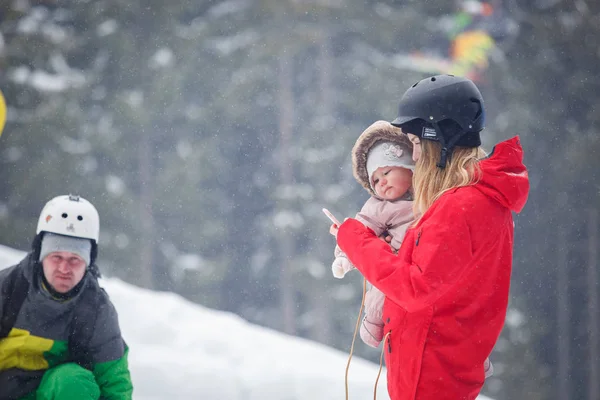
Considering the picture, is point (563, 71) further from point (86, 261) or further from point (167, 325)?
point (86, 261)

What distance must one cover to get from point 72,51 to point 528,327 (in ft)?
52.4

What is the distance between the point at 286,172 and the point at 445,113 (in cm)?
1671

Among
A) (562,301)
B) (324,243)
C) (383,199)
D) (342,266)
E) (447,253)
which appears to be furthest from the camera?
(562,301)

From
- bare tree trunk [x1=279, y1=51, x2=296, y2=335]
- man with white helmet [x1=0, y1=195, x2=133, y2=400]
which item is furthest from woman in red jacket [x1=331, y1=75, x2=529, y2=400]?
bare tree trunk [x1=279, y1=51, x2=296, y2=335]

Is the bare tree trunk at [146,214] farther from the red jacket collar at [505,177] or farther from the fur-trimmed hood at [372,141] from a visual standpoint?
the red jacket collar at [505,177]

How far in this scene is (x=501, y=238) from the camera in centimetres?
203

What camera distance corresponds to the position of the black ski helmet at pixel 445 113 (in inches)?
83.4

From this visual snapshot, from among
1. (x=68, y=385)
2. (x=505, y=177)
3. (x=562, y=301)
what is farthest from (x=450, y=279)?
(x=562, y=301)

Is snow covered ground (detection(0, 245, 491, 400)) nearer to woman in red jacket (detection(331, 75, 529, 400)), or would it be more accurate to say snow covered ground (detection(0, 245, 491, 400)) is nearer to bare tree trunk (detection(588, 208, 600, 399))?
woman in red jacket (detection(331, 75, 529, 400))

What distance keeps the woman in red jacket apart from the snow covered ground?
2.21m

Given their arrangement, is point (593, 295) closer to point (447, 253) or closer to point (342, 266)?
point (342, 266)

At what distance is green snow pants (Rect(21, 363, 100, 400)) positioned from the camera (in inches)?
106

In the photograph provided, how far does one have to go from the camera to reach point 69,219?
290cm

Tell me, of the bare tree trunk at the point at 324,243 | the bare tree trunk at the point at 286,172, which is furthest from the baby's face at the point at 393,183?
the bare tree trunk at the point at 286,172
